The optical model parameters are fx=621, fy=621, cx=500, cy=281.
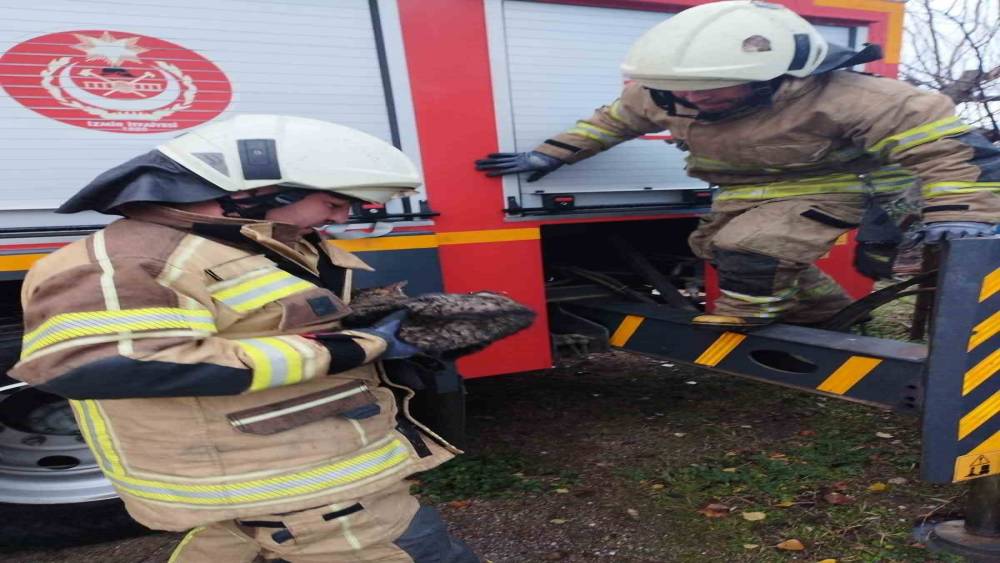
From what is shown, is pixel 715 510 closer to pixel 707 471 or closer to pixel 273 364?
pixel 707 471

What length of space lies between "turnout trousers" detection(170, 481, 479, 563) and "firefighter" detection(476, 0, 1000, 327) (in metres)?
1.49

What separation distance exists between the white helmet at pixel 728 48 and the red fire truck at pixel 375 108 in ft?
2.11

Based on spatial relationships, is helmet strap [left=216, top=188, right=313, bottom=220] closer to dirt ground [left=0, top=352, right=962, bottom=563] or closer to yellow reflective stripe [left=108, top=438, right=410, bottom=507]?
yellow reflective stripe [left=108, top=438, right=410, bottom=507]

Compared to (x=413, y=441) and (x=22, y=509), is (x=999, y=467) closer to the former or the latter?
(x=413, y=441)

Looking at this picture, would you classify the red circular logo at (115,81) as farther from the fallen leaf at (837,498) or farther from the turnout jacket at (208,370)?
the fallen leaf at (837,498)

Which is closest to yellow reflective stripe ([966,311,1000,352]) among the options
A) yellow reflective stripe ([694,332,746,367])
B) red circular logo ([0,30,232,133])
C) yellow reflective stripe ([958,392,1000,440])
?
yellow reflective stripe ([958,392,1000,440])

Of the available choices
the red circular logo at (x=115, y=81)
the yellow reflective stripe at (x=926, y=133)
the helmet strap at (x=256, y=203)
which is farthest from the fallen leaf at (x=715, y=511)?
the red circular logo at (x=115, y=81)

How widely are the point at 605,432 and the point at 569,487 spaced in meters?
0.63

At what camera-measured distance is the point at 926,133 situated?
6.72 ft

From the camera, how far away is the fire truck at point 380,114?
→ 82.2 inches

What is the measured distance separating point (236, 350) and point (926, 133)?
2.19m

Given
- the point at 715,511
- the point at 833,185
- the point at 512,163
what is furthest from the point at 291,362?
the point at 833,185

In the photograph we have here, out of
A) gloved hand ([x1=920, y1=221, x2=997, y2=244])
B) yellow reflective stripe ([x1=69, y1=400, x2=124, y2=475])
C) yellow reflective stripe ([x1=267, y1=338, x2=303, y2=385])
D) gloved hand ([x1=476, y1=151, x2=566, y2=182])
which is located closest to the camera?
yellow reflective stripe ([x1=267, y1=338, x2=303, y2=385])

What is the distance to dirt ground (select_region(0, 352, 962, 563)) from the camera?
2.31 meters
